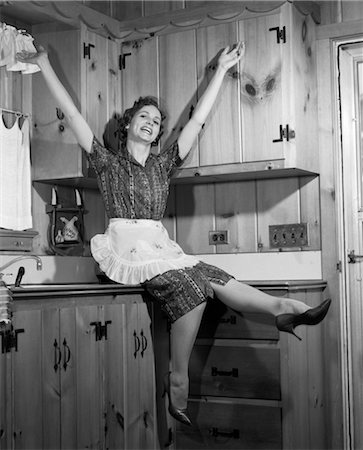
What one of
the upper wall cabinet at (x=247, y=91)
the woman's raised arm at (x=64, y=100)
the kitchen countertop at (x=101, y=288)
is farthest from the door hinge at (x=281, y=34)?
the kitchen countertop at (x=101, y=288)

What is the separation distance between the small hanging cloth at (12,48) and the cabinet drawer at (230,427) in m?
1.75

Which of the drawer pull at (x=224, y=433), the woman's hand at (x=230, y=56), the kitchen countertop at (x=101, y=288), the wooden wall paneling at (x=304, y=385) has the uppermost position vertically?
the woman's hand at (x=230, y=56)

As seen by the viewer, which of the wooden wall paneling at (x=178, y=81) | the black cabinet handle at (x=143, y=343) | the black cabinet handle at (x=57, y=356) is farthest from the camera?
the wooden wall paneling at (x=178, y=81)

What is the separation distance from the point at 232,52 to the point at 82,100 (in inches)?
28.9

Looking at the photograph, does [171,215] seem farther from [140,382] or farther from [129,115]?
[140,382]

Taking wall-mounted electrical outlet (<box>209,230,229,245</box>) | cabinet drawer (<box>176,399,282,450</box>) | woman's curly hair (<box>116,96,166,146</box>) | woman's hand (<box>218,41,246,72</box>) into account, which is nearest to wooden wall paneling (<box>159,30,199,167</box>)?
woman's curly hair (<box>116,96,166,146</box>)

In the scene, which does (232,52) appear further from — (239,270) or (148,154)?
(239,270)

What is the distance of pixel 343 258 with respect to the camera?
3.96 metres

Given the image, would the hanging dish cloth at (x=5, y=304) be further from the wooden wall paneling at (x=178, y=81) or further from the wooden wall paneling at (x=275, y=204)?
the wooden wall paneling at (x=275, y=204)

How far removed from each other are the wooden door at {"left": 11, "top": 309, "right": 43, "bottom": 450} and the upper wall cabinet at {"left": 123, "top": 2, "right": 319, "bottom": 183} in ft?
4.37

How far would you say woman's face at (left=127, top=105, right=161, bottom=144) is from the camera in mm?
3646

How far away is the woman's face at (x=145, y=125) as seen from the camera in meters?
3.65

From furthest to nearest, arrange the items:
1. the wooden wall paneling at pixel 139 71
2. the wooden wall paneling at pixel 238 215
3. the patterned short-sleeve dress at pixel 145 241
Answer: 1. the wooden wall paneling at pixel 238 215
2. the wooden wall paneling at pixel 139 71
3. the patterned short-sleeve dress at pixel 145 241

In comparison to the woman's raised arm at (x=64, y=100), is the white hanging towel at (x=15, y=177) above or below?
below
